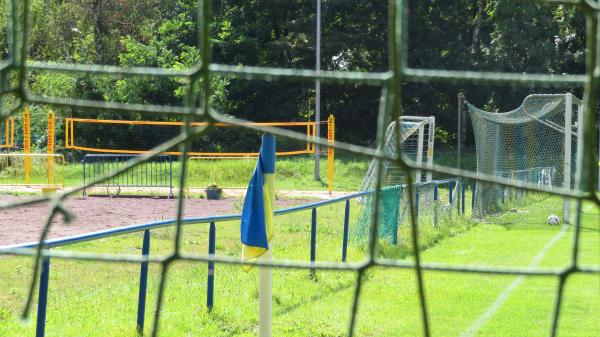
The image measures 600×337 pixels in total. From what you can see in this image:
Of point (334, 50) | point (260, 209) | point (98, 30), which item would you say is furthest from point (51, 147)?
point (260, 209)

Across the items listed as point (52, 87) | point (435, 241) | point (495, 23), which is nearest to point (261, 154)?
point (435, 241)

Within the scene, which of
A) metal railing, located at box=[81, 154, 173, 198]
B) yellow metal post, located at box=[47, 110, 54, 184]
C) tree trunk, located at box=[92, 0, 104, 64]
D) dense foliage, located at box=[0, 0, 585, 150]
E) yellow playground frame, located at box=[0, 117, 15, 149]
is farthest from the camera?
tree trunk, located at box=[92, 0, 104, 64]

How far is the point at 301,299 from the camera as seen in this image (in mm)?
6613

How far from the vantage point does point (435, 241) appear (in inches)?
411

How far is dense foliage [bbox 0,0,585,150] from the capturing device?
50.0 feet

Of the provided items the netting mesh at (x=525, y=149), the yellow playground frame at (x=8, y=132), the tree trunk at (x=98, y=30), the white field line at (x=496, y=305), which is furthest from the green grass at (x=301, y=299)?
the tree trunk at (x=98, y=30)

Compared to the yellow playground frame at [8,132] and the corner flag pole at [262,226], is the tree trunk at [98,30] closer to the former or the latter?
the yellow playground frame at [8,132]

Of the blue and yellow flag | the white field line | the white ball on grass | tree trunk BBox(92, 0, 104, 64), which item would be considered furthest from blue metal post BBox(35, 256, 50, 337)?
tree trunk BBox(92, 0, 104, 64)

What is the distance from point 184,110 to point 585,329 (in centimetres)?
431

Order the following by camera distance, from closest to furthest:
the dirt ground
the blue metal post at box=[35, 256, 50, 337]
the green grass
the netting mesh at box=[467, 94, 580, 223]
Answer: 1. the blue metal post at box=[35, 256, 50, 337]
2. the green grass
3. the dirt ground
4. the netting mesh at box=[467, 94, 580, 223]

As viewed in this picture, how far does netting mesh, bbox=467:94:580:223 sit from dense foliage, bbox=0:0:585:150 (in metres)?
1.10

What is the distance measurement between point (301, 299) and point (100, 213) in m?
7.18

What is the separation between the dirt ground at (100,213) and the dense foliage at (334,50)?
68.6 inches

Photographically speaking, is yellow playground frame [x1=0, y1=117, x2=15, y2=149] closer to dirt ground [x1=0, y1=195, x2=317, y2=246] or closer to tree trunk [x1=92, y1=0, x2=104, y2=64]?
dirt ground [x1=0, y1=195, x2=317, y2=246]
